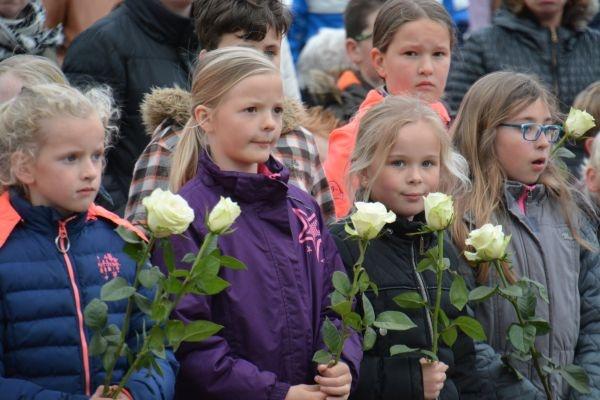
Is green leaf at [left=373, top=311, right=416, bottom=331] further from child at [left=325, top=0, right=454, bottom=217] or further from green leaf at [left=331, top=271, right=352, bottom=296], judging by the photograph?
child at [left=325, top=0, right=454, bottom=217]

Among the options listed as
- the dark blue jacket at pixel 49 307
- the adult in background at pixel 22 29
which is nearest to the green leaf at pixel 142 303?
the dark blue jacket at pixel 49 307

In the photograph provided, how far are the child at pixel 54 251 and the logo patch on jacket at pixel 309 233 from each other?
2.11ft

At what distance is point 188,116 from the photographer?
4.92 metres

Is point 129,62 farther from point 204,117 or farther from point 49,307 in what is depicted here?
point 49,307

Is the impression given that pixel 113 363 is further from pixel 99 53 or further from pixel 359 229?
pixel 99 53

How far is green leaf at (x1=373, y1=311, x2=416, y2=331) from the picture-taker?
160 inches

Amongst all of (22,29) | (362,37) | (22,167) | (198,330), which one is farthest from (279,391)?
(362,37)

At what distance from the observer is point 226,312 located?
4.16m

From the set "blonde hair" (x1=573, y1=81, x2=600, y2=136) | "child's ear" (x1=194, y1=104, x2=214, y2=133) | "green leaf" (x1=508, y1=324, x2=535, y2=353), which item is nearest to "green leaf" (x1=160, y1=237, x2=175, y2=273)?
"child's ear" (x1=194, y1=104, x2=214, y2=133)

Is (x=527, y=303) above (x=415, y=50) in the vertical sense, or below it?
below

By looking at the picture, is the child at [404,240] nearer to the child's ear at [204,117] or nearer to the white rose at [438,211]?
the white rose at [438,211]

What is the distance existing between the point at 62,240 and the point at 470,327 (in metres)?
1.38

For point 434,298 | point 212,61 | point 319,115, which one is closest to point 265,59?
point 212,61

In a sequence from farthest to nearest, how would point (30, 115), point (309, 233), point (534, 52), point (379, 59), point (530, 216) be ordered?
1. point (534, 52)
2. point (379, 59)
3. point (530, 216)
4. point (309, 233)
5. point (30, 115)
